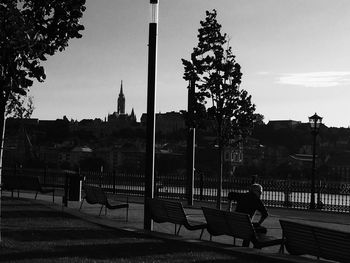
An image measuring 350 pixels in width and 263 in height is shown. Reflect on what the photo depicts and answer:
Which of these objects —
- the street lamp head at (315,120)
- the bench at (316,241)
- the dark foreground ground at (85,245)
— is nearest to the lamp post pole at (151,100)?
the dark foreground ground at (85,245)

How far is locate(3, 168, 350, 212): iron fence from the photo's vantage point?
2667 cm

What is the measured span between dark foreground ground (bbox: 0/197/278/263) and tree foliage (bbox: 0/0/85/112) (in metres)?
2.55

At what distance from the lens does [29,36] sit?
1044cm

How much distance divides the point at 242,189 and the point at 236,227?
18675mm

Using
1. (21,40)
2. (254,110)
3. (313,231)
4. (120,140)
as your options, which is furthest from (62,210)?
(120,140)

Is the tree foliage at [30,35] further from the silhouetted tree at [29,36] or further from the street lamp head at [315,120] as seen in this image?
the street lamp head at [315,120]

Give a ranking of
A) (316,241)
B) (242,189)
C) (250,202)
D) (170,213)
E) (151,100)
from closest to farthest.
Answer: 1. (316,241)
2. (250,202)
3. (170,213)
4. (151,100)
5. (242,189)

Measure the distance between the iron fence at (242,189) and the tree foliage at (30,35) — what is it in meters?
13.4

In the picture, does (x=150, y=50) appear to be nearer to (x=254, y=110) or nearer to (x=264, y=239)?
(x=264, y=239)

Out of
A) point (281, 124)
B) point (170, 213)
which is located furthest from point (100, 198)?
point (281, 124)

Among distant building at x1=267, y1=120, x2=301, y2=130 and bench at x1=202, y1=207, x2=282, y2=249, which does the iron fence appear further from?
distant building at x1=267, y1=120, x2=301, y2=130

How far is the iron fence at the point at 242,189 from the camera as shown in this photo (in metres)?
26.7

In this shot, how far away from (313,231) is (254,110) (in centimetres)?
1070

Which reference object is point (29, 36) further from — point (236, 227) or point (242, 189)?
point (242, 189)
